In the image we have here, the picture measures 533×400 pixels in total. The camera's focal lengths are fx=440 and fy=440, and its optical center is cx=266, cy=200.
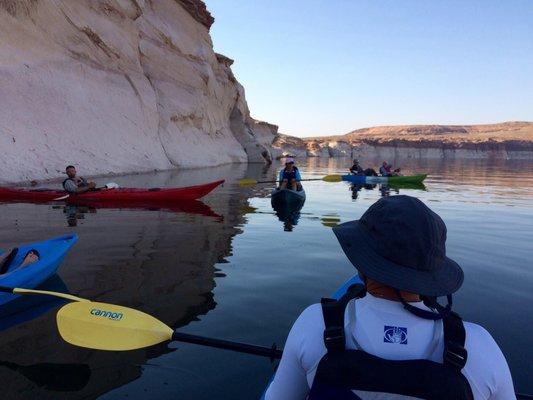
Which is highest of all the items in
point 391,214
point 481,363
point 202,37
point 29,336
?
point 202,37

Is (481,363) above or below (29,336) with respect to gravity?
above

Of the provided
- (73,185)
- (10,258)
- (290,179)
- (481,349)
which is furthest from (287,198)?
(481,349)

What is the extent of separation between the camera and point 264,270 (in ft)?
21.1

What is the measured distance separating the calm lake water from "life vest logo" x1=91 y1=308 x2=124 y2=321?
47cm

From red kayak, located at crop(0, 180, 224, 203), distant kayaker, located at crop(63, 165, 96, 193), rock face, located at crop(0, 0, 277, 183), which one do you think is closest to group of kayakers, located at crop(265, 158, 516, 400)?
red kayak, located at crop(0, 180, 224, 203)

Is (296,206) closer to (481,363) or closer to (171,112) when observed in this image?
(481,363)

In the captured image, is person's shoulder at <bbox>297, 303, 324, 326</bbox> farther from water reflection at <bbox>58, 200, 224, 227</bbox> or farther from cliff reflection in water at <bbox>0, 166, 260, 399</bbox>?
water reflection at <bbox>58, 200, 224, 227</bbox>

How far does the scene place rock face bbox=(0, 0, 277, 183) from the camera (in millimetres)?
18391

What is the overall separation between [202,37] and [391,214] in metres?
41.2

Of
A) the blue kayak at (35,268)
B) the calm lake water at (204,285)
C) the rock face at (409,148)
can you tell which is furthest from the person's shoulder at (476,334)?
the rock face at (409,148)

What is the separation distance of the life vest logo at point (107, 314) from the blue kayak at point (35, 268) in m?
1.78

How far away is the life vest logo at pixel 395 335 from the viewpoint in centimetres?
149

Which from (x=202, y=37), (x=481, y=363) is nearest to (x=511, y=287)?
(x=481, y=363)

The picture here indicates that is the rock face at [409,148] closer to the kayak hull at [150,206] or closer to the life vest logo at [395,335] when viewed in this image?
the kayak hull at [150,206]
